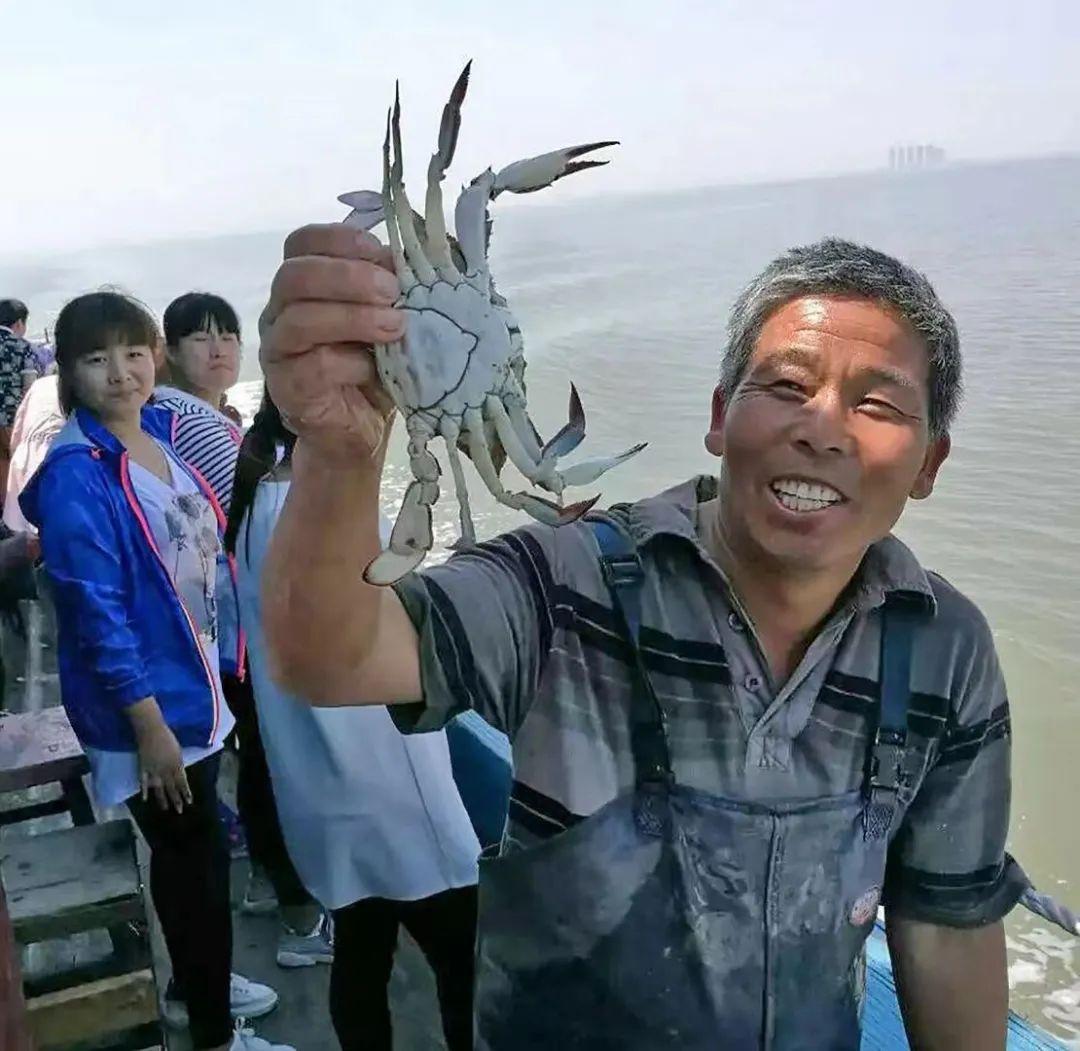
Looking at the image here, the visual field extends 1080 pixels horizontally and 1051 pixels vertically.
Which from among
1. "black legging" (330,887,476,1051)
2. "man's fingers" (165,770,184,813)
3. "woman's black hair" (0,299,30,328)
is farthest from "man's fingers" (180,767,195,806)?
"woman's black hair" (0,299,30,328)

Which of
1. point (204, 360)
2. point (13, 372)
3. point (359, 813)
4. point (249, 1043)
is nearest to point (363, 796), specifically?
point (359, 813)

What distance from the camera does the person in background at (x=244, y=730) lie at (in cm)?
325

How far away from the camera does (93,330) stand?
104 inches

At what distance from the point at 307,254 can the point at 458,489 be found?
1.61ft

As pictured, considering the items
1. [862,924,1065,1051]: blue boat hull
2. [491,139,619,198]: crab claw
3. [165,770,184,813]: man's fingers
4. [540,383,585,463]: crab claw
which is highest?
[491,139,619,198]: crab claw

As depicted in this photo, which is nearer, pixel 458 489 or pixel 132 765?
pixel 458 489

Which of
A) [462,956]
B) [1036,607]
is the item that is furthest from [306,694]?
[1036,607]

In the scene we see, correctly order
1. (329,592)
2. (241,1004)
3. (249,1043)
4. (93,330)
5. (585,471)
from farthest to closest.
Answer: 1. (241,1004)
2. (249,1043)
3. (93,330)
4. (585,471)
5. (329,592)

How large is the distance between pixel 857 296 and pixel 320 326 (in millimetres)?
757

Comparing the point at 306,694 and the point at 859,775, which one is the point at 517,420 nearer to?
the point at 306,694

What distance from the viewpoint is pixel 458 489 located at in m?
1.61

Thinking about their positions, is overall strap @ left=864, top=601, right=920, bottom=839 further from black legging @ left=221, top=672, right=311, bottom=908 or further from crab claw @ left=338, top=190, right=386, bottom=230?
black legging @ left=221, top=672, right=311, bottom=908

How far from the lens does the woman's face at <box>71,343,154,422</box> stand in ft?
8.39

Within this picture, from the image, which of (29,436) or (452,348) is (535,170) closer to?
(452,348)
